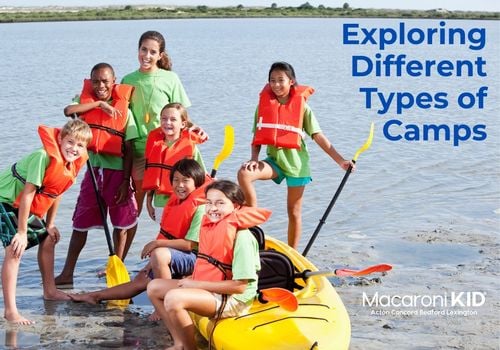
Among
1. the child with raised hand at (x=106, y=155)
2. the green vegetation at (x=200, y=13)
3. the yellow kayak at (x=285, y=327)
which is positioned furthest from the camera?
the green vegetation at (x=200, y=13)

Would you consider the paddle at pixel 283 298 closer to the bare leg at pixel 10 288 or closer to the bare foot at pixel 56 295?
the bare leg at pixel 10 288

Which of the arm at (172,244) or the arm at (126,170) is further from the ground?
the arm at (126,170)

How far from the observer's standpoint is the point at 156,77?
6.00 m

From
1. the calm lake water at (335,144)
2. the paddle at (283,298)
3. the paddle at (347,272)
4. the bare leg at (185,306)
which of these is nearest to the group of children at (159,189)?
the bare leg at (185,306)

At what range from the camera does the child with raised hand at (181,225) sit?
5051 millimetres

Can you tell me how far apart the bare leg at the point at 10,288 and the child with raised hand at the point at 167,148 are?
3.12 ft

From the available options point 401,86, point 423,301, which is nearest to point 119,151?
point 423,301

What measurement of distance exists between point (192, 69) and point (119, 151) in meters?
17.6

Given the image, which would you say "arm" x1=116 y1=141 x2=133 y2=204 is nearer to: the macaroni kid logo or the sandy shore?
the sandy shore

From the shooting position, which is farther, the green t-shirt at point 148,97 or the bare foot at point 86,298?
the green t-shirt at point 148,97

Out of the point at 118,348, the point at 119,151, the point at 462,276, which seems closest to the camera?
the point at 118,348

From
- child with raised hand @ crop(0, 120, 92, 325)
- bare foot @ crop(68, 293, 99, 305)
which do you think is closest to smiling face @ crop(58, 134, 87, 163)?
child with raised hand @ crop(0, 120, 92, 325)

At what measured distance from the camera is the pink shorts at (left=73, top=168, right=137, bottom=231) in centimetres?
604

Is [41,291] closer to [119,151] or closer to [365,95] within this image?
[119,151]
